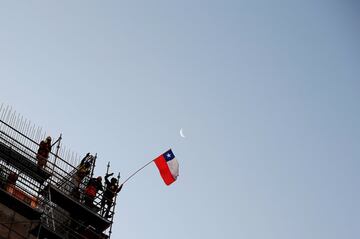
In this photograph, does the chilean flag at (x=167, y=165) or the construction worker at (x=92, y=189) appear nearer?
the construction worker at (x=92, y=189)

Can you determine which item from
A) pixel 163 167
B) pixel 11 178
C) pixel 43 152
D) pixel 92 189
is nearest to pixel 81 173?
pixel 92 189

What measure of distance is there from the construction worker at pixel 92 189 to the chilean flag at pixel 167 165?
13.8 feet

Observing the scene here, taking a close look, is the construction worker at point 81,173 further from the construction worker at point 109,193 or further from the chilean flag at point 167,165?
the chilean flag at point 167,165

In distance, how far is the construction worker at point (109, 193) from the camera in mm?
24869

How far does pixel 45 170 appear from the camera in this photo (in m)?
24.0

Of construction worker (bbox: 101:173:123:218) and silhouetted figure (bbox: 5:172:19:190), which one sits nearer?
silhouetted figure (bbox: 5:172:19:190)

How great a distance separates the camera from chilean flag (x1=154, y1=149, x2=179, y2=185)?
28.7m

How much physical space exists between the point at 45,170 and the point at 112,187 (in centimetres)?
326

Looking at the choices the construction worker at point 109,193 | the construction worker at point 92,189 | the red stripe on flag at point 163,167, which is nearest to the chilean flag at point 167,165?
the red stripe on flag at point 163,167

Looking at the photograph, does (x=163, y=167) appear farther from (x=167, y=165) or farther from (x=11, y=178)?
(x=11, y=178)

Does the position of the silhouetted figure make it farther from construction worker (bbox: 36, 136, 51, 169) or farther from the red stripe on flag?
the red stripe on flag

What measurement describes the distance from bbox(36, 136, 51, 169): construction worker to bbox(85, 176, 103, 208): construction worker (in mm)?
2050

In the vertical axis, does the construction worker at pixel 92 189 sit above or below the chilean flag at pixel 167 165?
below

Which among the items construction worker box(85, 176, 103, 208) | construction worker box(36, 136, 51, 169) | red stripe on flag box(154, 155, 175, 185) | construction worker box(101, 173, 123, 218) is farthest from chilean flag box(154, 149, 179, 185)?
construction worker box(36, 136, 51, 169)
